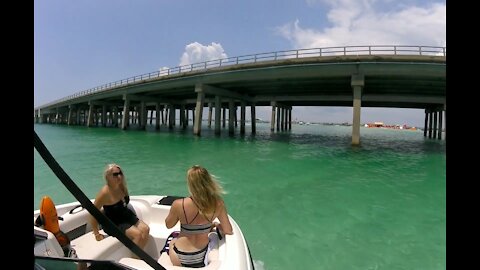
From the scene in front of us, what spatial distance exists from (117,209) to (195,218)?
1342 mm

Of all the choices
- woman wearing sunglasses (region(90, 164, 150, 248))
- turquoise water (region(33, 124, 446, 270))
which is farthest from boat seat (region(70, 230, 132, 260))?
turquoise water (region(33, 124, 446, 270))

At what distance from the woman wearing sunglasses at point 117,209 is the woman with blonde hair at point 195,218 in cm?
73

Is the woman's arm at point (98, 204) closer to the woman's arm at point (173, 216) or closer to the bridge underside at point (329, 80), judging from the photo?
the woman's arm at point (173, 216)

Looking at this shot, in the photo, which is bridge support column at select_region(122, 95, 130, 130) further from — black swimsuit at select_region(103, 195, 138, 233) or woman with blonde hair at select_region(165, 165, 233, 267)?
woman with blonde hair at select_region(165, 165, 233, 267)

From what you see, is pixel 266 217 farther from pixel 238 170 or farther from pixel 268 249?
pixel 238 170

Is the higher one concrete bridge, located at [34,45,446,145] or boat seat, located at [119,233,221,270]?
concrete bridge, located at [34,45,446,145]

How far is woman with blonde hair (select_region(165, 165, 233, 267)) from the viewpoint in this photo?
2.92 metres

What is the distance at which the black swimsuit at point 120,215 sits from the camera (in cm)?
364

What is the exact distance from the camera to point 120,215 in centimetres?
370

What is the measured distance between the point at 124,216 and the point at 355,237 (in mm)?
4096

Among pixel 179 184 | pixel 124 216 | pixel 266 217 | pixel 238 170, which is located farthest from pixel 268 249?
pixel 238 170
